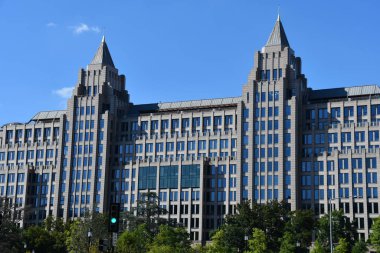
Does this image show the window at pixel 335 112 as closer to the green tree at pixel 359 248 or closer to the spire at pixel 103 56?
the green tree at pixel 359 248

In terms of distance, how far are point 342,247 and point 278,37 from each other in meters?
60.1

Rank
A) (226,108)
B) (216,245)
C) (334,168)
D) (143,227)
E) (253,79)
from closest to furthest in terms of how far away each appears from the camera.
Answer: (216,245), (143,227), (334,168), (253,79), (226,108)

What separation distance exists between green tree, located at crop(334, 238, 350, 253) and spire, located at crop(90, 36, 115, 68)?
82.3 m

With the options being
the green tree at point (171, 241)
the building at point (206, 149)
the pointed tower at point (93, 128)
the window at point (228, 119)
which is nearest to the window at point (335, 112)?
the building at point (206, 149)

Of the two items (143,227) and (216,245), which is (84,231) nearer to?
(143,227)

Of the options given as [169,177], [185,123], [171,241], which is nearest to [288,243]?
[171,241]

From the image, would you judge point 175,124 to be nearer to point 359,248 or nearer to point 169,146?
point 169,146

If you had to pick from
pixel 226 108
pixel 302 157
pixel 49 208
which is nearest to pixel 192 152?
pixel 226 108

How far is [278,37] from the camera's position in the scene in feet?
522

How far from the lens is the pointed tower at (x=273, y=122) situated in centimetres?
14775

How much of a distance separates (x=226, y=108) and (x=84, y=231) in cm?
5725

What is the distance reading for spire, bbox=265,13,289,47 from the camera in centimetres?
15812

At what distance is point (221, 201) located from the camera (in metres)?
155

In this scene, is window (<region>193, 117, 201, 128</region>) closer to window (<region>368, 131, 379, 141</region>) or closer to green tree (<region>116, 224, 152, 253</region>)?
window (<region>368, 131, 379, 141</region>)
